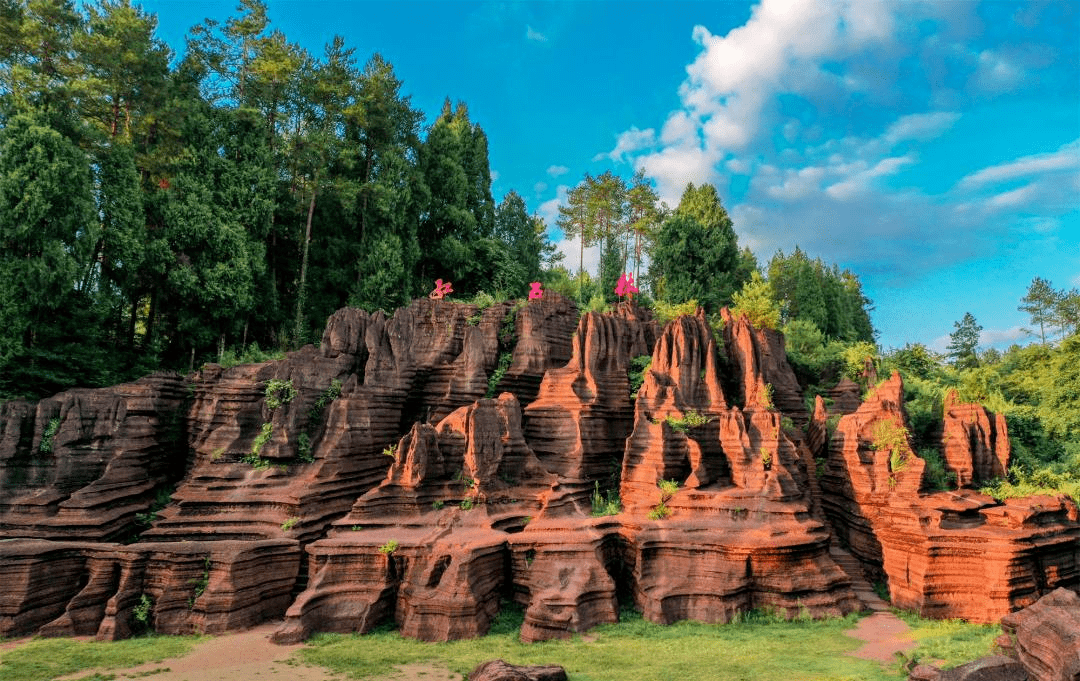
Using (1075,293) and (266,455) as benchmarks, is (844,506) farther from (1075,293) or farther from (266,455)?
(1075,293)

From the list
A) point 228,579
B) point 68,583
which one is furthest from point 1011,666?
point 68,583

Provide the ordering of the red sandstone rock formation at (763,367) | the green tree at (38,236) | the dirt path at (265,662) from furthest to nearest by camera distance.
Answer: the red sandstone rock formation at (763,367) < the green tree at (38,236) < the dirt path at (265,662)

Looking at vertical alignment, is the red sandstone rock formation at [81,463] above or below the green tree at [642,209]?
below

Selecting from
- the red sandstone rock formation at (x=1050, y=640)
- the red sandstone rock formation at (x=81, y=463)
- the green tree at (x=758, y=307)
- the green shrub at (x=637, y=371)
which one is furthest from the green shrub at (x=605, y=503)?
the red sandstone rock formation at (x=81, y=463)

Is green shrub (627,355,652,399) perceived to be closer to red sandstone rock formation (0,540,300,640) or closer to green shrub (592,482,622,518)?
green shrub (592,482,622,518)

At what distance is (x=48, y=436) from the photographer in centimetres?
1742

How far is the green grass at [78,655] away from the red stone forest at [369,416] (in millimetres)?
589

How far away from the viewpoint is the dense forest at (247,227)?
19219mm

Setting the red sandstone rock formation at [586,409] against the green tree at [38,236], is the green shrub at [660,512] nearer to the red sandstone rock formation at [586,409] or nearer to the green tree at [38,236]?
the red sandstone rock formation at [586,409]

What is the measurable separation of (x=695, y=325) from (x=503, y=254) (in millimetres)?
14041

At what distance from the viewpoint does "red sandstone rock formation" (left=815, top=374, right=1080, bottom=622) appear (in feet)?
40.4

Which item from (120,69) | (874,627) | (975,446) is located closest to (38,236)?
(120,69)

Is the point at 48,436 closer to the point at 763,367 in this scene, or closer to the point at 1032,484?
the point at 763,367

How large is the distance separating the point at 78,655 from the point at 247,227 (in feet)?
58.9
